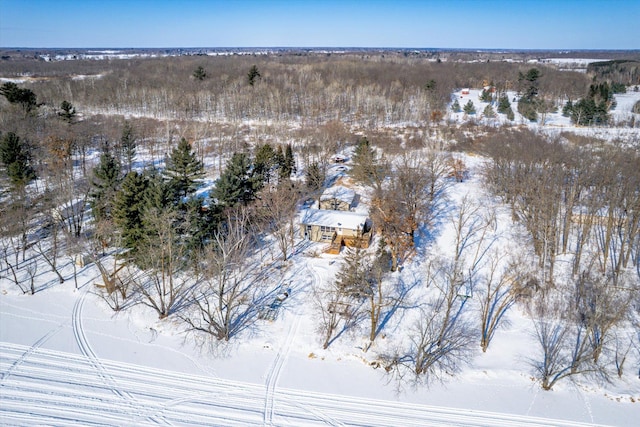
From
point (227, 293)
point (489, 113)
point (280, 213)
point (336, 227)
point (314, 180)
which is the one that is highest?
point (489, 113)

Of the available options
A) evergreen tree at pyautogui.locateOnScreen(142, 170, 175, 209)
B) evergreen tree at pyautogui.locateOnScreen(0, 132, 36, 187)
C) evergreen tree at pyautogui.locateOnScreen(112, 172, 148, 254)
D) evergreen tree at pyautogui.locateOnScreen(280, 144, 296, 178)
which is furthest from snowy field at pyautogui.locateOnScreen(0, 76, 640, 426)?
evergreen tree at pyautogui.locateOnScreen(280, 144, 296, 178)

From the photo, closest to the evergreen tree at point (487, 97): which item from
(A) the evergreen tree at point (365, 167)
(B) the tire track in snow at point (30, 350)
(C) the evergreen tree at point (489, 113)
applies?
(C) the evergreen tree at point (489, 113)

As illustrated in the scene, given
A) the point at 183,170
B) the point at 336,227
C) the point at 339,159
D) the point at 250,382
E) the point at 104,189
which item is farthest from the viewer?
the point at 339,159

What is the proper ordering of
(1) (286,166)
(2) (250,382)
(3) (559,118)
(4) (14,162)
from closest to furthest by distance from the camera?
(2) (250,382) < (4) (14,162) < (1) (286,166) < (3) (559,118)

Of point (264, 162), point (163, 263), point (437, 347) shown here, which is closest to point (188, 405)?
point (163, 263)

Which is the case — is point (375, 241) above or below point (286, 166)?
below

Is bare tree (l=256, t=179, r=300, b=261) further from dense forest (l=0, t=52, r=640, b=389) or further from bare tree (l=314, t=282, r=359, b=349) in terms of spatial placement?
bare tree (l=314, t=282, r=359, b=349)

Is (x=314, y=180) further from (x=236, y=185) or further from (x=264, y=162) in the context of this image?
(x=236, y=185)
